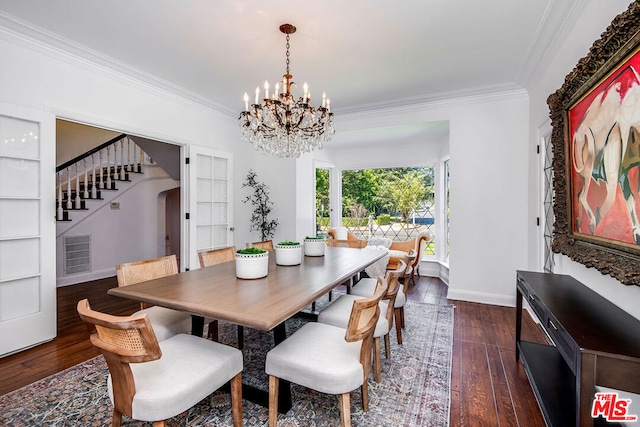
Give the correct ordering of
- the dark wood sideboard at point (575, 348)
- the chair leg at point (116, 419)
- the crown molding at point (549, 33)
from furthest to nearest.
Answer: the crown molding at point (549, 33) → the chair leg at point (116, 419) → the dark wood sideboard at point (575, 348)

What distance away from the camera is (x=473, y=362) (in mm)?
2340

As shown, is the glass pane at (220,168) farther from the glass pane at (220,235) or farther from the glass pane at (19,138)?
the glass pane at (19,138)

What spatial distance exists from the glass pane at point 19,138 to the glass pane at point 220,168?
80.5 inches

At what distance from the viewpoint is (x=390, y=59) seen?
3.01 m

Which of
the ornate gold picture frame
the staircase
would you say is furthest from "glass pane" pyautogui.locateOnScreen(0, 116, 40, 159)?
the ornate gold picture frame

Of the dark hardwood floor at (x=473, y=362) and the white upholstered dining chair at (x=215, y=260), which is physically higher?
the white upholstered dining chair at (x=215, y=260)

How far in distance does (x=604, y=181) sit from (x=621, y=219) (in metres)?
0.26

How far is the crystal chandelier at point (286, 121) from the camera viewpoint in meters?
2.48

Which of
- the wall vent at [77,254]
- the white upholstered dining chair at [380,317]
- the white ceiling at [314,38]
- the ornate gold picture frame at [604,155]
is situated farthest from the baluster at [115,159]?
the ornate gold picture frame at [604,155]

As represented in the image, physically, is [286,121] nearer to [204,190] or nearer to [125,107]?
[125,107]

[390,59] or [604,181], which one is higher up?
[390,59]

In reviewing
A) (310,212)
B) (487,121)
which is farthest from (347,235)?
(487,121)

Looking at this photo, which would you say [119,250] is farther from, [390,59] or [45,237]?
[390,59]

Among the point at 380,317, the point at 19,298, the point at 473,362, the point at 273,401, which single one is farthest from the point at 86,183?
the point at 473,362
